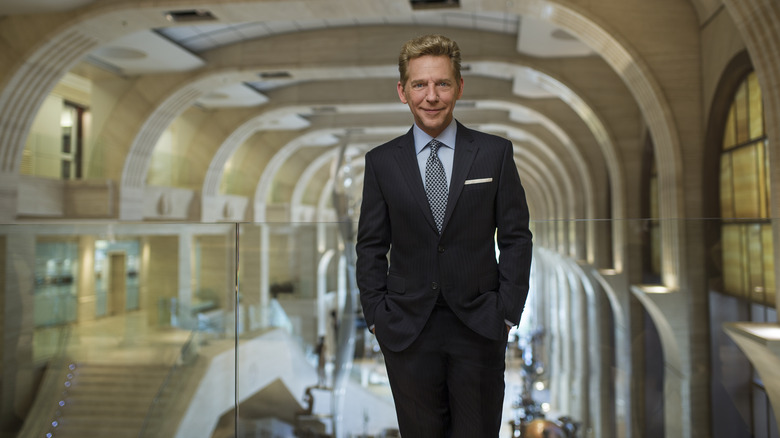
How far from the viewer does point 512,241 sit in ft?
7.18

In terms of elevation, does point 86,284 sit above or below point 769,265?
below

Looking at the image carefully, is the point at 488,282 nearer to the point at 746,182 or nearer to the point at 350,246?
the point at 350,246

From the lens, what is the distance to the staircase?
4172mm

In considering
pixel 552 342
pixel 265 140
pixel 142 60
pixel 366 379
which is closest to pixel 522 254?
pixel 366 379

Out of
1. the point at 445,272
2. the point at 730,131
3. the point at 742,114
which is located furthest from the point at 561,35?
the point at 445,272

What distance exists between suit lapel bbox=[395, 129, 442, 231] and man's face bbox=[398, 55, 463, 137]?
0.11m

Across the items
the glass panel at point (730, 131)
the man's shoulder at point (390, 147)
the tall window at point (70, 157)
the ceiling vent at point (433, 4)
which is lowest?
the man's shoulder at point (390, 147)

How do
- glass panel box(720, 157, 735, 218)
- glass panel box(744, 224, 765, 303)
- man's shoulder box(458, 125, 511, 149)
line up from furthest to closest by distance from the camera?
glass panel box(720, 157, 735, 218) < glass panel box(744, 224, 765, 303) < man's shoulder box(458, 125, 511, 149)

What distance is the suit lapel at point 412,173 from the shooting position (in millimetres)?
2205

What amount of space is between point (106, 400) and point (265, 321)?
127 centimetres

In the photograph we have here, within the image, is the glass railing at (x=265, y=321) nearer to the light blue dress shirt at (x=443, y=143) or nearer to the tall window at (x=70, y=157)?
the light blue dress shirt at (x=443, y=143)

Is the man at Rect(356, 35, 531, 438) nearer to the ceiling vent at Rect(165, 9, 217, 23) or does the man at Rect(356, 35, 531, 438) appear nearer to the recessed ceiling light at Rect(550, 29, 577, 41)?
the ceiling vent at Rect(165, 9, 217, 23)

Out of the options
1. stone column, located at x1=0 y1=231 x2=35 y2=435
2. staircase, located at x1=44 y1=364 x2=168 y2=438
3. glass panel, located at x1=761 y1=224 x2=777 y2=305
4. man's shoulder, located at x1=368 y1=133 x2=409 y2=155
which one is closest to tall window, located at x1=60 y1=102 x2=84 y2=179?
stone column, located at x1=0 y1=231 x2=35 y2=435

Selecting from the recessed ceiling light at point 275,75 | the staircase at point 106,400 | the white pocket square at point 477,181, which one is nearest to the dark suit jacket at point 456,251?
the white pocket square at point 477,181
